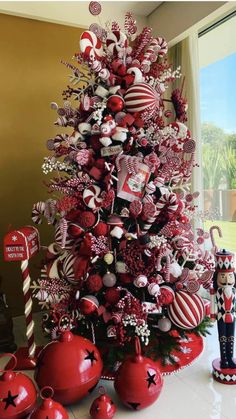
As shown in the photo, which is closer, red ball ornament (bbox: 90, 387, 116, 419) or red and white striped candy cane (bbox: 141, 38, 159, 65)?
red ball ornament (bbox: 90, 387, 116, 419)

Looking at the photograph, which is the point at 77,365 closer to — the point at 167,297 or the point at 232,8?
the point at 167,297

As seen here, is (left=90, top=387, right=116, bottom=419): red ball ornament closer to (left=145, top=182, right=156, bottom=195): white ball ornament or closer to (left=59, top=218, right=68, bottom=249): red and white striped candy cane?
(left=59, top=218, right=68, bottom=249): red and white striped candy cane

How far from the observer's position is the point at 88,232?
1.81 m

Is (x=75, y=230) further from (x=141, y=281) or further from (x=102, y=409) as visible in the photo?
(x=102, y=409)

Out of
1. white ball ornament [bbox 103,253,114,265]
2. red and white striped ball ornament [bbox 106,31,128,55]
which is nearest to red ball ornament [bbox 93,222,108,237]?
white ball ornament [bbox 103,253,114,265]

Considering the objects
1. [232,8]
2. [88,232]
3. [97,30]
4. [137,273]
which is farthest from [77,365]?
[232,8]

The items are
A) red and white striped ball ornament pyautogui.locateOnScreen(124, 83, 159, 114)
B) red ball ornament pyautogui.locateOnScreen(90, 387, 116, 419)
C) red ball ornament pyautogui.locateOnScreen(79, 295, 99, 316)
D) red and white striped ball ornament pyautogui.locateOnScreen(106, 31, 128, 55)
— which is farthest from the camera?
red and white striped ball ornament pyautogui.locateOnScreen(106, 31, 128, 55)

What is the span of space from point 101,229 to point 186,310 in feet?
1.99

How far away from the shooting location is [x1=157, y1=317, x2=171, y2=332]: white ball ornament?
1.76m

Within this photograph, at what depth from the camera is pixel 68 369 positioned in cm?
146

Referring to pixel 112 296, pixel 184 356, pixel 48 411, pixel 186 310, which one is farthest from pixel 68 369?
pixel 184 356

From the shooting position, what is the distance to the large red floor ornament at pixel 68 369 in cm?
146

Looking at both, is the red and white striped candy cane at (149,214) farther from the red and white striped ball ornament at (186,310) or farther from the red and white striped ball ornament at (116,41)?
the red and white striped ball ornament at (116,41)

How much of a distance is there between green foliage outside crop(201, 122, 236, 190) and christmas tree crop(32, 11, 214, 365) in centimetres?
83
